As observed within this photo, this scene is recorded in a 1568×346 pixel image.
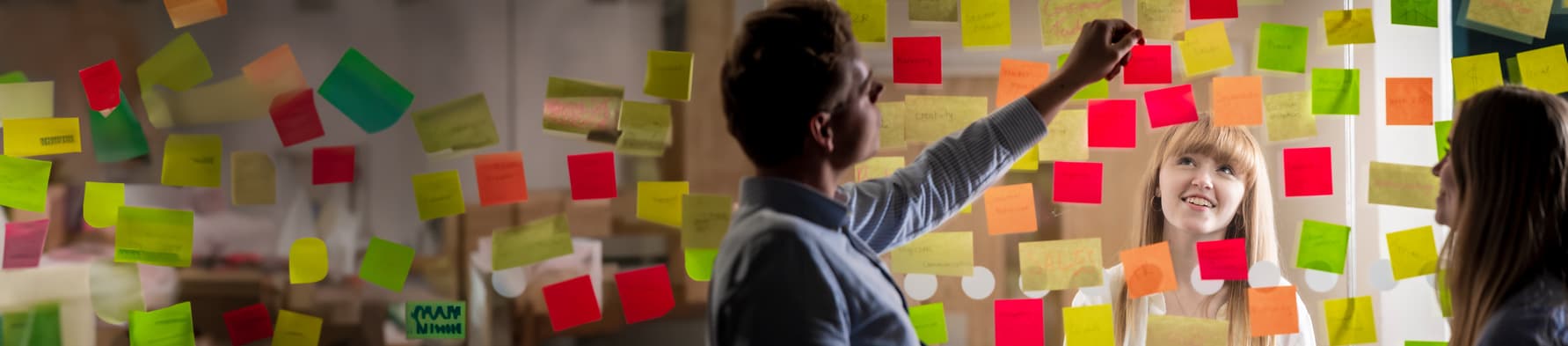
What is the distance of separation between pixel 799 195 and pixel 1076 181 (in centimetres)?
77

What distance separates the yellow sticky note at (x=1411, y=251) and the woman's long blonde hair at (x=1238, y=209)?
19cm

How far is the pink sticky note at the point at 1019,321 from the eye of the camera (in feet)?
5.47

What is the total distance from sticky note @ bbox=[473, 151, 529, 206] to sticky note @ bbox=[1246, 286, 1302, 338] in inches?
43.1

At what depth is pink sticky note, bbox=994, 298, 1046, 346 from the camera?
1.67m

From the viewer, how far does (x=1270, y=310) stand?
1.67m

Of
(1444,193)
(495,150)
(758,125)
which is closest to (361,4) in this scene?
(495,150)

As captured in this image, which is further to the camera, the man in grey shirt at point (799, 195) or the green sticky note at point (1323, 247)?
the green sticky note at point (1323, 247)

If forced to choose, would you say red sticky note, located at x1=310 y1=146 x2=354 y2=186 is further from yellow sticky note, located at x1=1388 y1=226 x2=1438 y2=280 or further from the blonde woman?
yellow sticky note, located at x1=1388 y1=226 x2=1438 y2=280

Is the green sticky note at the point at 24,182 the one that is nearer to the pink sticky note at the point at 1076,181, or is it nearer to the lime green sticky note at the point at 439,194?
the lime green sticky note at the point at 439,194

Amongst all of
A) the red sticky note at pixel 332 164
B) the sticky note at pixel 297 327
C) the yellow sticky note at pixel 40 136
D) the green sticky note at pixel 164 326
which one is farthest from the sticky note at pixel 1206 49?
the yellow sticky note at pixel 40 136

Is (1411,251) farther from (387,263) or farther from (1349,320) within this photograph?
(387,263)

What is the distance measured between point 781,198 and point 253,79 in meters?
1.01

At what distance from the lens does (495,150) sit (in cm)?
163

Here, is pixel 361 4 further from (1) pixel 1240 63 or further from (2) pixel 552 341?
(1) pixel 1240 63
